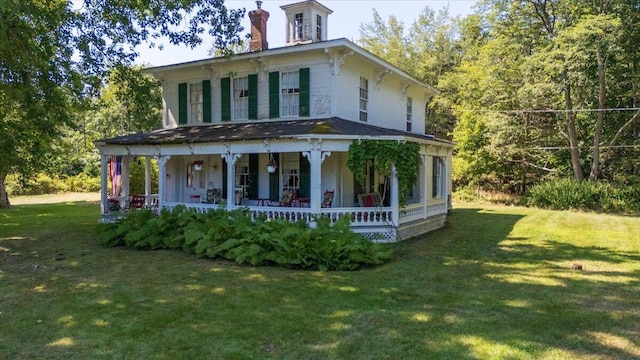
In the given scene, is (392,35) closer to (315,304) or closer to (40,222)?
(40,222)

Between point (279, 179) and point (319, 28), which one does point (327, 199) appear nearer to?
point (279, 179)

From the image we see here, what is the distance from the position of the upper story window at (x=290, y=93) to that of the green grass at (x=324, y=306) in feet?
20.1

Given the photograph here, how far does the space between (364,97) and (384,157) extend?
484 centimetres

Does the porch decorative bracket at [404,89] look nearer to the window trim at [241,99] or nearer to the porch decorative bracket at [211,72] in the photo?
the window trim at [241,99]

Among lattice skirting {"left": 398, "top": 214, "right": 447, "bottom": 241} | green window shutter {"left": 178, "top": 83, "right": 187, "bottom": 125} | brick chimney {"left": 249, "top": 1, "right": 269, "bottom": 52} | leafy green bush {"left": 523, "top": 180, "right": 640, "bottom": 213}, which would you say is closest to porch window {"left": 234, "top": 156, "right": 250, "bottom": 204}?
green window shutter {"left": 178, "top": 83, "right": 187, "bottom": 125}

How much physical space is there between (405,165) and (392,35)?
30.1 m

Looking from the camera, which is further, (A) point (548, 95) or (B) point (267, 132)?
(A) point (548, 95)

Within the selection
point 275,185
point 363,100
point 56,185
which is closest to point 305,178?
point 275,185

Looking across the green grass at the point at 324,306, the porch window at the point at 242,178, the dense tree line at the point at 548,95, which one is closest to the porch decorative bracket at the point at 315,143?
the green grass at the point at 324,306

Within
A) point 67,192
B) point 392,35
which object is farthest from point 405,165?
point 67,192

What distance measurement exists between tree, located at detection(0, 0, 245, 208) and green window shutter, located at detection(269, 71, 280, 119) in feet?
5.68

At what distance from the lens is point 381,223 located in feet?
39.0

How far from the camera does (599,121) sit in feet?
72.1

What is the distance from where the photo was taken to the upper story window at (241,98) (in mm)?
15453
